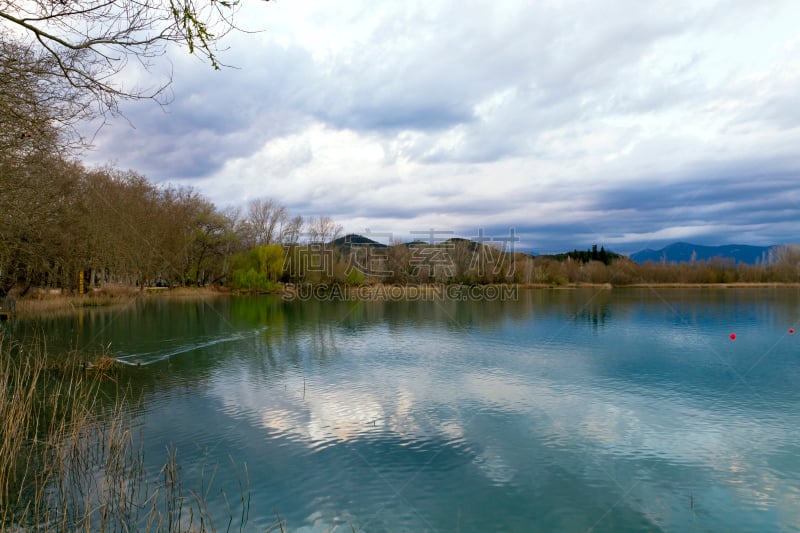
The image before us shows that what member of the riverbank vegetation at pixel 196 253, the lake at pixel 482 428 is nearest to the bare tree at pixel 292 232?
the riverbank vegetation at pixel 196 253

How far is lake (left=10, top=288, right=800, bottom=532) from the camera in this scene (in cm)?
620

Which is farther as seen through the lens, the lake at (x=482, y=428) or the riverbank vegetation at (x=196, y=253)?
the riverbank vegetation at (x=196, y=253)

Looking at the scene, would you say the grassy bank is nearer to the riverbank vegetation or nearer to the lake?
the riverbank vegetation

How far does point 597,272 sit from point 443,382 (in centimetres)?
6927

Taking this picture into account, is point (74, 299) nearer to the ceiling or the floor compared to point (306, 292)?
nearer to the ceiling

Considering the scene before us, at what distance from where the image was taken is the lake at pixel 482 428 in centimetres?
620

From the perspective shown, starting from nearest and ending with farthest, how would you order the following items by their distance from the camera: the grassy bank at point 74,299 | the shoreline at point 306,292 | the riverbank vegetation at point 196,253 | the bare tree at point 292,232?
the riverbank vegetation at point 196,253, the grassy bank at point 74,299, the shoreline at point 306,292, the bare tree at point 292,232

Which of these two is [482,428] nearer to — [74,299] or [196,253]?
[74,299]

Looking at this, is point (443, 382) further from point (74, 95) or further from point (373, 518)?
point (74, 95)

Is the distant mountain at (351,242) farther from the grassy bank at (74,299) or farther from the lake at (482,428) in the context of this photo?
the lake at (482,428)

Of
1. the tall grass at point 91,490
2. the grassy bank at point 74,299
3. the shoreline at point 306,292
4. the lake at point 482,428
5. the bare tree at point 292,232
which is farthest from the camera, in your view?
the bare tree at point 292,232

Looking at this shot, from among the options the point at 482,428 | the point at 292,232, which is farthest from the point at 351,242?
the point at 482,428

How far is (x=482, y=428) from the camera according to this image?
9.02 m

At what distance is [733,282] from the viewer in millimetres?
76188
